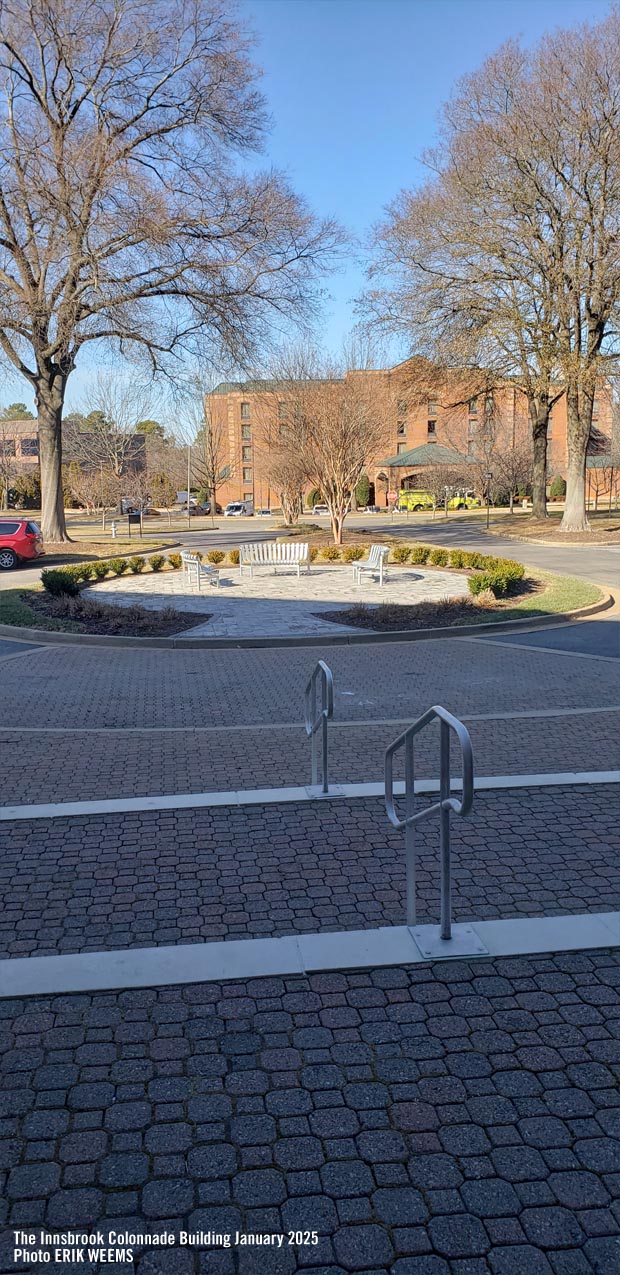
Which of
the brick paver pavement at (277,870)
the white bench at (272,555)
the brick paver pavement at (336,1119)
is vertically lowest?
the brick paver pavement at (336,1119)

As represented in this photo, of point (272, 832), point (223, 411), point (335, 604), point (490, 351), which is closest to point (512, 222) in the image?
point (490, 351)

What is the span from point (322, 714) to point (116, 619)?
31.7 ft

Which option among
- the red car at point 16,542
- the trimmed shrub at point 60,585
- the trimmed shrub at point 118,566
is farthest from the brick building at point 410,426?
the trimmed shrub at point 60,585

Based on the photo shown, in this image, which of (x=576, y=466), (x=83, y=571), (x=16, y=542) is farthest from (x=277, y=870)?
(x=576, y=466)

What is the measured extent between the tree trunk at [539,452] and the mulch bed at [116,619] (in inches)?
1143

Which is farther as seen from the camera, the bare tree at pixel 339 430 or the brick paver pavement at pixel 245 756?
the bare tree at pixel 339 430

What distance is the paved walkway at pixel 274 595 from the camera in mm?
15016

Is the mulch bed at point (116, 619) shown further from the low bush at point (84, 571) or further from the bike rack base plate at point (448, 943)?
the bike rack base plate at point (448, 943)

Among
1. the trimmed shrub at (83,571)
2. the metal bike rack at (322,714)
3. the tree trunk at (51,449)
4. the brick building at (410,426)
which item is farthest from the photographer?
the brick building at (410,426)

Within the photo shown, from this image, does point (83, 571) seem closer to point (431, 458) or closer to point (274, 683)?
point (274, 683)

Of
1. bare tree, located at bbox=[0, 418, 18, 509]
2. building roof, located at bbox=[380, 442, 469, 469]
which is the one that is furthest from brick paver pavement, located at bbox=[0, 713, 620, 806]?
bare tree, located at bbox=[0, 418, 18, 509]

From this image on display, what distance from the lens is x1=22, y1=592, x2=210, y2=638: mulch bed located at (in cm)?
1426

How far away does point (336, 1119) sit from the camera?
2.95 metres

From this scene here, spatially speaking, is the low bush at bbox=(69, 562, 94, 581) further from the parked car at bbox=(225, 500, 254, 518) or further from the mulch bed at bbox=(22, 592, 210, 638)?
the parked car at bbox=(225, 500, 254, 518)
